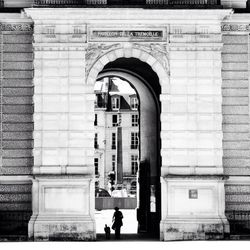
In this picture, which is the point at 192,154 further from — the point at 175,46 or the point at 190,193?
the point at 175,46

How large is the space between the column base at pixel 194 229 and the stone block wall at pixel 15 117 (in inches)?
227

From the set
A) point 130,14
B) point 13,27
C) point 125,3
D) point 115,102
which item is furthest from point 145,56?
point 115,102

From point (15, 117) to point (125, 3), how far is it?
258 inches

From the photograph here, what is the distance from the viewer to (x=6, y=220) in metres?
35.8

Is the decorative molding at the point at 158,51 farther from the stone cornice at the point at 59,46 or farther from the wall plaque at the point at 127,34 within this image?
the stone cornice at the point at 59,46

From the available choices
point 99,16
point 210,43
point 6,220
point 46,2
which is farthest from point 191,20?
point 6,220

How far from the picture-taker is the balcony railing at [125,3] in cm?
3575

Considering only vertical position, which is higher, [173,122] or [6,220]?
[173,122]

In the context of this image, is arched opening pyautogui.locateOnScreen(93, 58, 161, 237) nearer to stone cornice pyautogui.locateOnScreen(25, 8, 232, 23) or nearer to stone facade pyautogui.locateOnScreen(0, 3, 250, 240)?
stone facade pyautogui.locateOnScreen(0, 3, 250, 240)

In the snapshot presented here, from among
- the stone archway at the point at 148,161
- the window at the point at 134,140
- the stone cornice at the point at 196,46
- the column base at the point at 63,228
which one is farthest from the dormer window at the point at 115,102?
the column base at the point at 63,228

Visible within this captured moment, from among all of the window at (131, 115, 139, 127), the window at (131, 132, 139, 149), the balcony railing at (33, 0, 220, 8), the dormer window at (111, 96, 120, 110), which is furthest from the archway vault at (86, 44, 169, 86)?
the window at (131, 132, 139, 149)

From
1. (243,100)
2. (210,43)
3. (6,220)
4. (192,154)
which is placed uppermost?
(210,43)

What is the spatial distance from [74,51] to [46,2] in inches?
91.5

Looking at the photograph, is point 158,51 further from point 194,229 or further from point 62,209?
point 62,209
